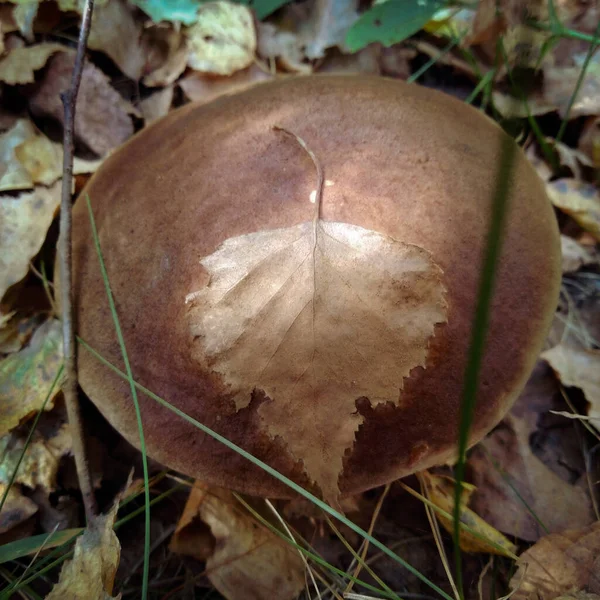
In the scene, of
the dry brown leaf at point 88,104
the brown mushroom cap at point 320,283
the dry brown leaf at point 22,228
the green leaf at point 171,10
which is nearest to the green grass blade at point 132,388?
the brown mushroom cap at point 320,283

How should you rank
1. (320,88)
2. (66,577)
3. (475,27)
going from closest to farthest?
(66,577)
(320,88)
(475,27)

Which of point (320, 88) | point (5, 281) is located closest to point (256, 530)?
point (5, 281)

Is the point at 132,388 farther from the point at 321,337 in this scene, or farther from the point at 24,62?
the point at 24,62

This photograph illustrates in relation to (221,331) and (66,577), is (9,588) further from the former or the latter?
(221,331)

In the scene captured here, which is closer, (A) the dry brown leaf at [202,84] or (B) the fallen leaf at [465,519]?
(B) the fallen leaf at [465,519]

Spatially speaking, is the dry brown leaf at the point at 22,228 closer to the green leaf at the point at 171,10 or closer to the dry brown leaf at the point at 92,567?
the dry brown leaf at the point at 92,567
